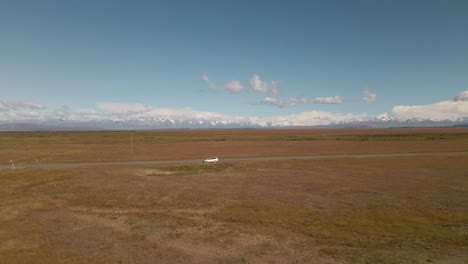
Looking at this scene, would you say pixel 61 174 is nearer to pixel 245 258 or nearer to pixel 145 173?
pixel 145 173

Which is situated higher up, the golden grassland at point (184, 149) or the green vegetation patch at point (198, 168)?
the golden grassland at point (184, 149)

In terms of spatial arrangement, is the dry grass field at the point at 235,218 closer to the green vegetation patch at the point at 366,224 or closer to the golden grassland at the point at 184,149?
the green vegetation patch at the point at 366,224

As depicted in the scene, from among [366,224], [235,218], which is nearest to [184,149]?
[235,218]

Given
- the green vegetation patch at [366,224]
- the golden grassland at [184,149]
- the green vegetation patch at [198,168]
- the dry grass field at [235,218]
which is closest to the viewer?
the dry grass field at [235,218]

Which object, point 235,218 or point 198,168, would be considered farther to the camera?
point 198,168

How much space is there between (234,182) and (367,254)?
81.2ft

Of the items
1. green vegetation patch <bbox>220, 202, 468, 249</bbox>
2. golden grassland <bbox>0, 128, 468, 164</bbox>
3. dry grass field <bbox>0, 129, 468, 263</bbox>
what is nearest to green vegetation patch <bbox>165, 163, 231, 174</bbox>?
dry grass field <bbox>0, 129, 468, 263</bbox>

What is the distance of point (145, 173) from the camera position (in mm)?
49500

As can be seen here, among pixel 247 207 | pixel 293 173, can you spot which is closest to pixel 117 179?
pixel 247 207

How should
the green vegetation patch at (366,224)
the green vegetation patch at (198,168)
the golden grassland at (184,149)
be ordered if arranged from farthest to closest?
the golden grassland at (184,149)
the green vegetation patch at (198,168)
the green vegetation patch at (366,224)

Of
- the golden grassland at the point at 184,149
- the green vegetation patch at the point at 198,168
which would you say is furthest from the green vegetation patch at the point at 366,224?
the golden grassland at the point at 184,149

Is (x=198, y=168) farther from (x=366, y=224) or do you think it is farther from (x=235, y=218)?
(x=366, y=224)

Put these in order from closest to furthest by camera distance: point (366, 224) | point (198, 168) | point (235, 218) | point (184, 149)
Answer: point (366, 224) < point (235, 218) < point (198, 168) < point (184, 149)

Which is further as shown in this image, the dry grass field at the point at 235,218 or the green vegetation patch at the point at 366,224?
the green vegetation patch at the point at 366,224
